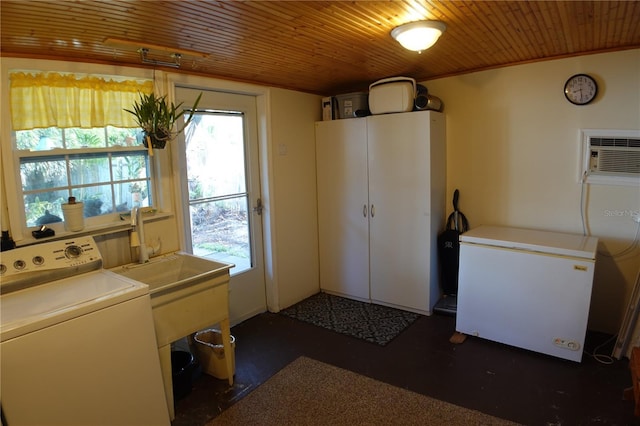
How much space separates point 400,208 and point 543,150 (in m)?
1.20

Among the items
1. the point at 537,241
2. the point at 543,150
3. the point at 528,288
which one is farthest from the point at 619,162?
the point at 528,288

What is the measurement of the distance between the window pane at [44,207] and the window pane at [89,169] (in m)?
0.12

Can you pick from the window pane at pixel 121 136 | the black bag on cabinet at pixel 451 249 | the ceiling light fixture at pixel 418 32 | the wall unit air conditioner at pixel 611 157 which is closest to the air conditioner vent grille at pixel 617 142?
the wall unit air conditioner at pixel 611 157

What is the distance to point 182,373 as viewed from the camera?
7.88 ft

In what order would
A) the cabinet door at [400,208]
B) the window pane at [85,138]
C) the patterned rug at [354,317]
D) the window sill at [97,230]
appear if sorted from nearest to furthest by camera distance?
the window sill at [97,230]
the window pane at [85,138]
the patterned rug at [354,317]
the cabinet door at [400,208]

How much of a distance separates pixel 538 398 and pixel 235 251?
2.45m

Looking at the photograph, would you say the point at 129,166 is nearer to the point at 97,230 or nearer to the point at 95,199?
the point at 95,199

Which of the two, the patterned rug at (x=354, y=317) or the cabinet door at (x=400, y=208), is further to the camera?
the cabinet door at (x=400, y=208)

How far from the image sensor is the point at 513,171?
129 inches

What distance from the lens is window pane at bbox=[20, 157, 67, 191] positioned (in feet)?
7.20

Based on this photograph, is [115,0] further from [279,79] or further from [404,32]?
[279,79]

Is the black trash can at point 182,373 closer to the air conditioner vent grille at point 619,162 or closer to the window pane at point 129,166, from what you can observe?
the window pane at point 129,166

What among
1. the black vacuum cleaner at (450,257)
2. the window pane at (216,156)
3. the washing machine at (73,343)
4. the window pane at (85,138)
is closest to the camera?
the washing machine at (73,343)

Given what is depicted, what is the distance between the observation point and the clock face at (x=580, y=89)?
2.85 metres
